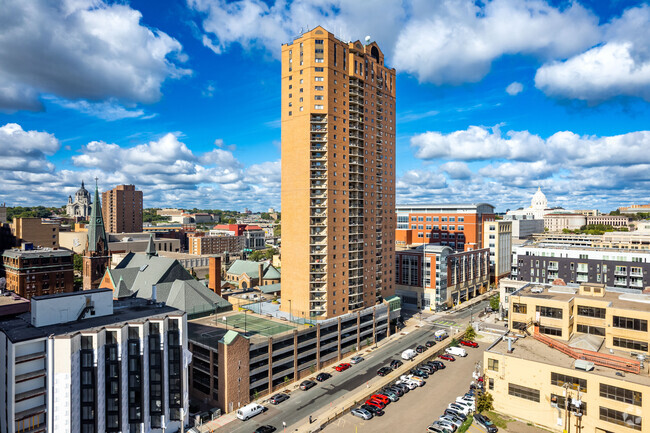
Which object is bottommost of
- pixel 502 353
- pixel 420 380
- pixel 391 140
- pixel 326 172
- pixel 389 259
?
pixel 420 380

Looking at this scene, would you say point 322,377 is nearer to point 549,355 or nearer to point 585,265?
point 549,355

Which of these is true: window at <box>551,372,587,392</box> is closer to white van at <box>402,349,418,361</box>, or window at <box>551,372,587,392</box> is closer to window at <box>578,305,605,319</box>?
window at <box>578,305,605,319</box>

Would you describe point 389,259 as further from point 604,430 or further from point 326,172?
point 604,430

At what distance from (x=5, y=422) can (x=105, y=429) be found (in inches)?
455

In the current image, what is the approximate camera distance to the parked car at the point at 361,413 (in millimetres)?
55112

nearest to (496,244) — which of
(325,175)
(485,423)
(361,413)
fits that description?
(325,175)

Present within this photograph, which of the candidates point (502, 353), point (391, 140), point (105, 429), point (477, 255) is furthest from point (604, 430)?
point (477, 255)

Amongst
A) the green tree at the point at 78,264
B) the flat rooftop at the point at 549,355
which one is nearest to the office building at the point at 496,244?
Result: the flat rooftop at the point at 549,355

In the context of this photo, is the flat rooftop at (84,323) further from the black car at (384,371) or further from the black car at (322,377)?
the black car at (384,371)

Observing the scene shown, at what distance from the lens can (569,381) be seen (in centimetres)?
4334

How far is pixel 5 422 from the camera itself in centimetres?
4675

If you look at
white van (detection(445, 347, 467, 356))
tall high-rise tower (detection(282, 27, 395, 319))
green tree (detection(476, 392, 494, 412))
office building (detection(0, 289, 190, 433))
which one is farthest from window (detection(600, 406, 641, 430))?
office building (detection(0, 289, 190, 433))

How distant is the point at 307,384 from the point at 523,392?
34464 mm

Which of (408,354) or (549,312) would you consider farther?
(408,354)
